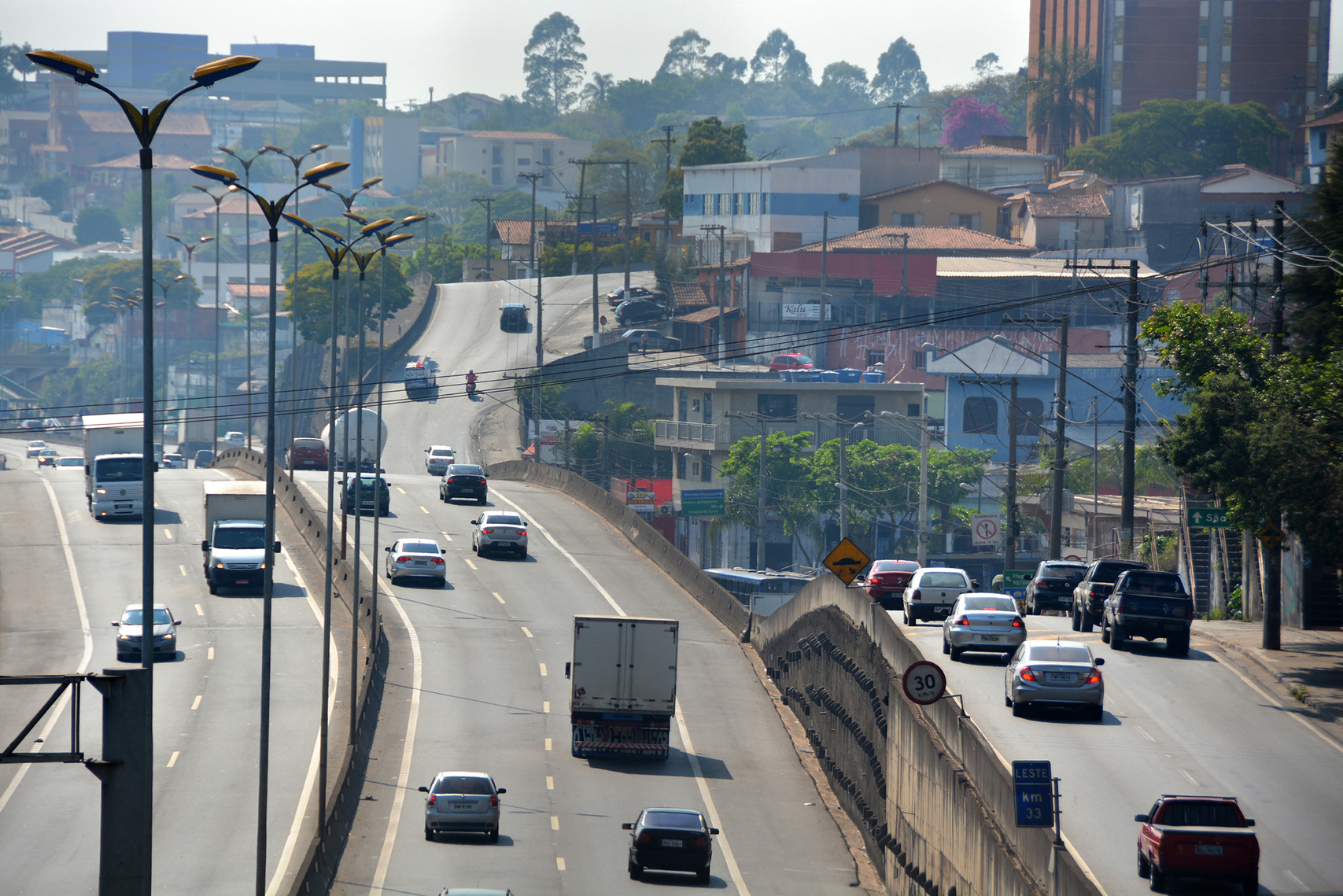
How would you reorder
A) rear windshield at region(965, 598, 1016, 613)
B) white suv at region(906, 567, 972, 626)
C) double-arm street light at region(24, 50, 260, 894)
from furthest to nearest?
white suv at region(906, 567, 972, 626) → rear windshield at region(965, 598, 1016, 613) → double-arm street light at region(24, 50, 260, 894)

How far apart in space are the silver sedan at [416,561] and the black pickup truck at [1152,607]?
1027 inches

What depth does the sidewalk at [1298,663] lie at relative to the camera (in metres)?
29.6

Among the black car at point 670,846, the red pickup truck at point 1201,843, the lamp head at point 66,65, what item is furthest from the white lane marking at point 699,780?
the lamp head at point 66,65

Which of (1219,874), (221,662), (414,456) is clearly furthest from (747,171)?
(1219,874)

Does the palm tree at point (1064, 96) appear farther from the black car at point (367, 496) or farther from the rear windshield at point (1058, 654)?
the rear windshield at point (1058, 654)

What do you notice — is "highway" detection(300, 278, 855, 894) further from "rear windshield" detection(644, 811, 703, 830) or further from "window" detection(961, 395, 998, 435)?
"window" detection(961, 395, 998, 435)

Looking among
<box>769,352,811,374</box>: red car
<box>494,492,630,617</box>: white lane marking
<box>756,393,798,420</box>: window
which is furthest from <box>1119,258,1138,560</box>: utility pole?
<box>769,352,811,374</box>: red car

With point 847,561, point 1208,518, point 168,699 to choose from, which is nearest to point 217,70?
point 847,561

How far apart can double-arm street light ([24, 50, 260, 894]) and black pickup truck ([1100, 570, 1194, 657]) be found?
2254cm

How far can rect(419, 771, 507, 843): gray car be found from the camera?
2931 centimetres

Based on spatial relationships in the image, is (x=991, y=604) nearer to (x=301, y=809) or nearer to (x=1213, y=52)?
(x=301, y=809)

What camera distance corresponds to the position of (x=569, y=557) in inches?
2304

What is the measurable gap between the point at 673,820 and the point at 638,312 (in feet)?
317

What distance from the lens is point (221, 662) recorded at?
142ft
